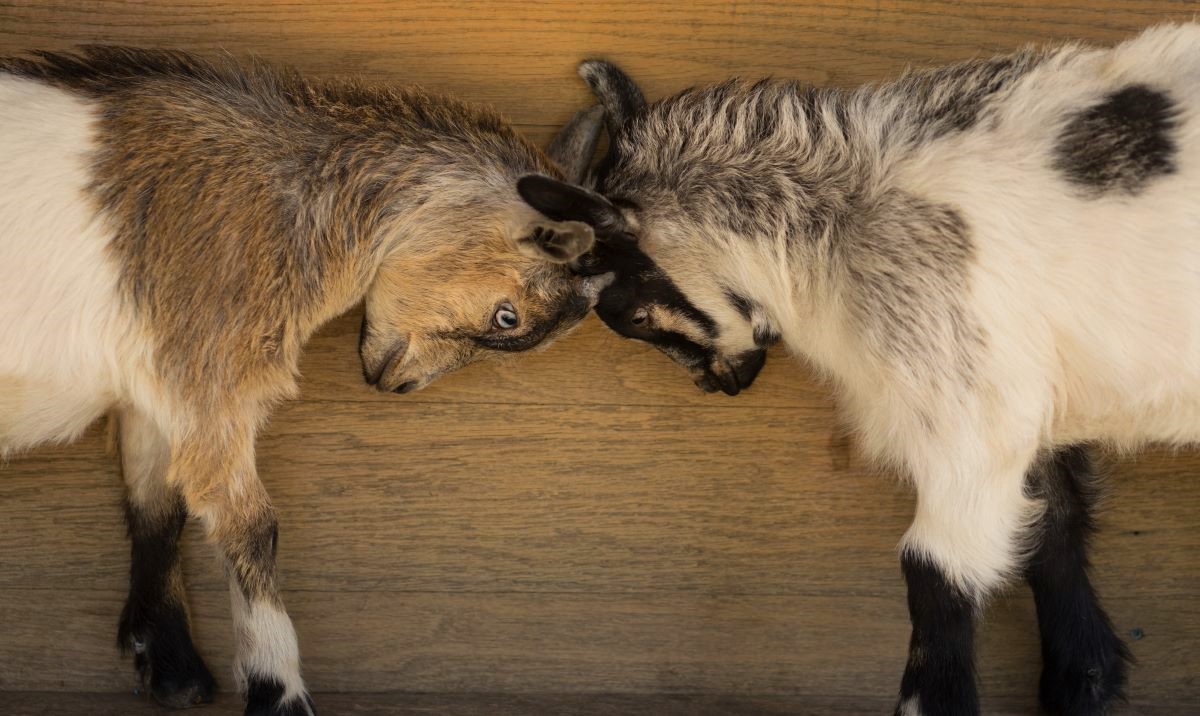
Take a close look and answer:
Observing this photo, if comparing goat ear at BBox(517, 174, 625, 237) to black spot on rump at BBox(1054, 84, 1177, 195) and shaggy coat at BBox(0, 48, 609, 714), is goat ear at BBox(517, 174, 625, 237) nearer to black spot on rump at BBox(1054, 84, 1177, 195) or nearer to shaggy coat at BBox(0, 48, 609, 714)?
shaggy coat at BBox(0, 48, 609, 714)

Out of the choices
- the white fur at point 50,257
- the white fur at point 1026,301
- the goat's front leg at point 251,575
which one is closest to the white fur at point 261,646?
the goat's front leg at point 251,575

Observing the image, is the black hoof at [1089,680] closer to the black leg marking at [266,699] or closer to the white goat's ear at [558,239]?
the white goat's ear at [558,239]

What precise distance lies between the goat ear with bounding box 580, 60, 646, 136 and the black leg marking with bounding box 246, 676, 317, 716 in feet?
4.26

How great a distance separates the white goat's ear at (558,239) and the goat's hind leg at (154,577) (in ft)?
3.02

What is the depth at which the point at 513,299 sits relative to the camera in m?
2.10

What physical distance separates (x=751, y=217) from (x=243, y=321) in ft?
3.22

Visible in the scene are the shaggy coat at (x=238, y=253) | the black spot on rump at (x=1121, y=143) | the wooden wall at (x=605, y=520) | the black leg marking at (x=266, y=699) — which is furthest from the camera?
the wooden wall at (x=605, y=520)

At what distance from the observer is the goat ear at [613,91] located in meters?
2.24

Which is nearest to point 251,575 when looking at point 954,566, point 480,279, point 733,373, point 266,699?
point 266,699

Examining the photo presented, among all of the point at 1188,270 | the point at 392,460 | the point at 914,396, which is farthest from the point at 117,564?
the point at 1188,270

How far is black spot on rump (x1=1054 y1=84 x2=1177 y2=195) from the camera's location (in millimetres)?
1844

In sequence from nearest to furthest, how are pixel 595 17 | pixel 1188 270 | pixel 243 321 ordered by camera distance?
pixel 1188 270 < pixel 243 321 < pixel 595 17

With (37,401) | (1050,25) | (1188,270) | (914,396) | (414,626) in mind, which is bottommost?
(414,626)

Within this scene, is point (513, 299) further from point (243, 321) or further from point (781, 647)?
point (781, 647)
